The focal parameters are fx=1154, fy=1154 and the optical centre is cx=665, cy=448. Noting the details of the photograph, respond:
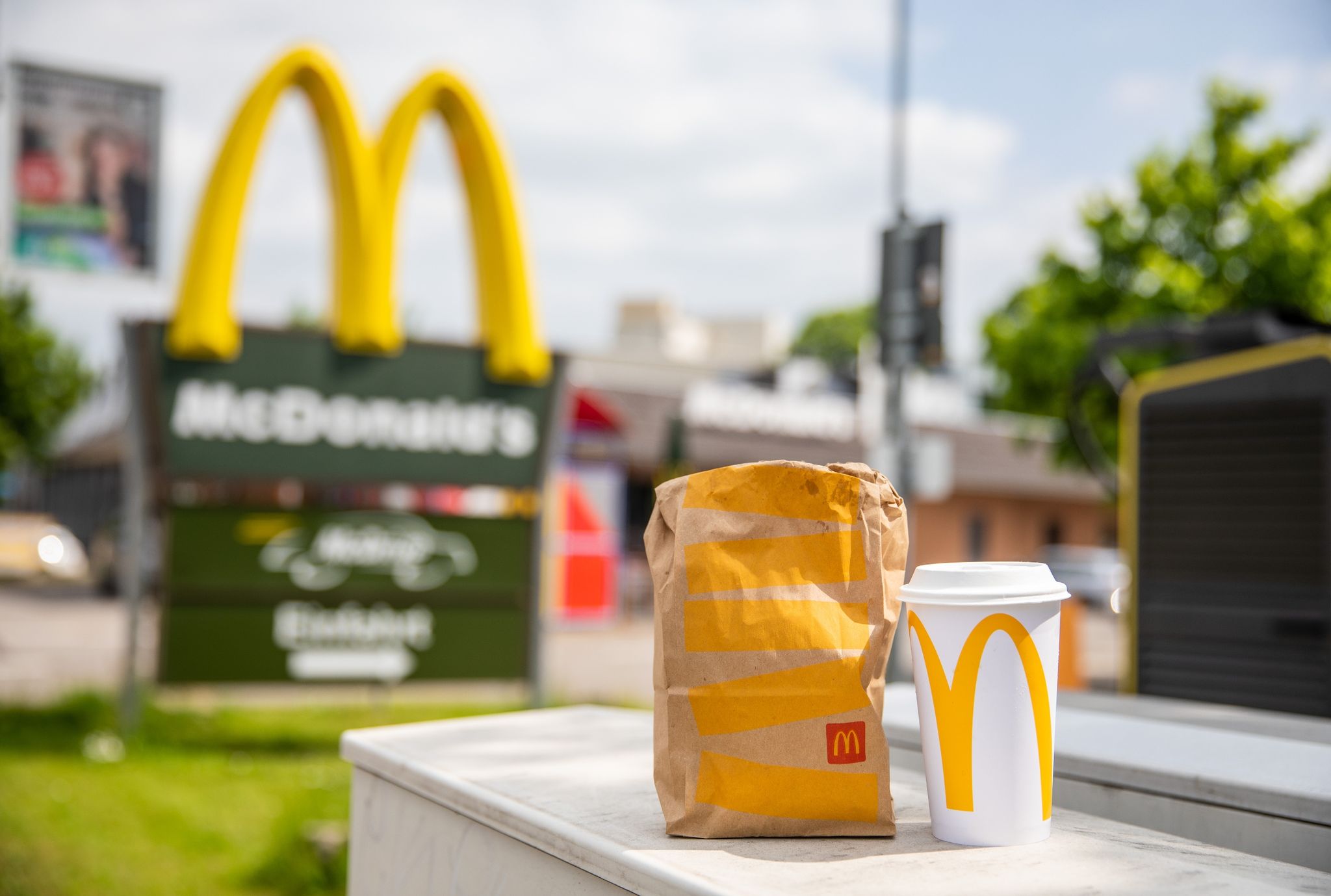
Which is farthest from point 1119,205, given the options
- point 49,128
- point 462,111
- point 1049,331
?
point 49,128

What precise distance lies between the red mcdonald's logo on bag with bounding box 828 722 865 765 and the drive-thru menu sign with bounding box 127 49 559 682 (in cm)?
577

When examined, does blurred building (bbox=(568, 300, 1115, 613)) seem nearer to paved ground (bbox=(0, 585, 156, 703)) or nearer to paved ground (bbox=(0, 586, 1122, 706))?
paved ground (bbox=(0, 586, 1122, 706))

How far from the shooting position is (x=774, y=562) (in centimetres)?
154

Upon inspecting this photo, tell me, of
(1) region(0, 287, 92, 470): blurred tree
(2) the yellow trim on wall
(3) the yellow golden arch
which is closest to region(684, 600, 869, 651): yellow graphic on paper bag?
(2) the yellow trim on wall

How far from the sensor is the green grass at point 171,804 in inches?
181

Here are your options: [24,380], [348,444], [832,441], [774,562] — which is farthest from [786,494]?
[24,380]

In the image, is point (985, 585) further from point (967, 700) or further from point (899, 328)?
point (899, 328)

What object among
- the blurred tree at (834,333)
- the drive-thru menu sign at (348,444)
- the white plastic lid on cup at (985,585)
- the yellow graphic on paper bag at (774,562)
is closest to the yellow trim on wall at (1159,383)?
the white plastic lid on cup at (985,585)

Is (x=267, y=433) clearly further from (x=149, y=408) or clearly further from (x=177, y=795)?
(x=177, y=795)

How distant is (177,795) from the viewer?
5641mm

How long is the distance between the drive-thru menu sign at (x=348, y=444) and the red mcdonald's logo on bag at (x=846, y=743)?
18.9ft

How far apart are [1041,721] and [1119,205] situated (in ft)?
43.7

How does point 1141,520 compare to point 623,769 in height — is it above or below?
above

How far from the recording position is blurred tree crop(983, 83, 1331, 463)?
12.2m
